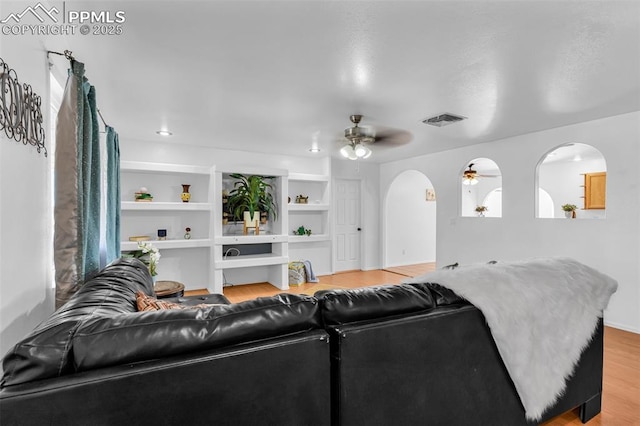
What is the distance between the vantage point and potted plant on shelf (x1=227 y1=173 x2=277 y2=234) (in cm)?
540

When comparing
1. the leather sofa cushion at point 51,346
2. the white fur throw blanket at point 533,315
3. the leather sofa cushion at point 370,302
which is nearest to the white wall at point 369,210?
the white fur throw blanket at point 533,315

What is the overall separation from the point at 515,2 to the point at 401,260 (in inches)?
258

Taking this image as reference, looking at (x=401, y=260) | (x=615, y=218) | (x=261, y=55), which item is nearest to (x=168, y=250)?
(x=261, y=55)

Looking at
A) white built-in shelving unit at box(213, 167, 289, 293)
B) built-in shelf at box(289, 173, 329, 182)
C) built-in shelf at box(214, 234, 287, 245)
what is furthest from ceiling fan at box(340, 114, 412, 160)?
built-in shelf at box(214, 234, 287, 245)

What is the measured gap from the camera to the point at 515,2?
1.65 metres

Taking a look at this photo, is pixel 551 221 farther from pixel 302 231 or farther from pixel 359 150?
pixel 302 231

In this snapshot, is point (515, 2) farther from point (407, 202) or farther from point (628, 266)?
point (407, 202)

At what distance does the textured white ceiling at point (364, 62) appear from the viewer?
1.75 m

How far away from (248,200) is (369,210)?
2911 mm

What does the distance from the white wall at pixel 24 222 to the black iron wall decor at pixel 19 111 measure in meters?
0.04

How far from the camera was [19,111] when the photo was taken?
4.50ft

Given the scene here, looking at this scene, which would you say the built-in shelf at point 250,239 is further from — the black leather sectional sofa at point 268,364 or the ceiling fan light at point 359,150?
the black leather sectional sofa at point 268,364

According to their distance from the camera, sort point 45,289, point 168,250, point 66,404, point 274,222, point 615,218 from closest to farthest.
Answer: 1. point 66,404
2. point 45,289
3. point 615,218
4. point 168,250
5. point 274,222

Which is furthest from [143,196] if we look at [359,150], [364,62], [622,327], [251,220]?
[622,327]
